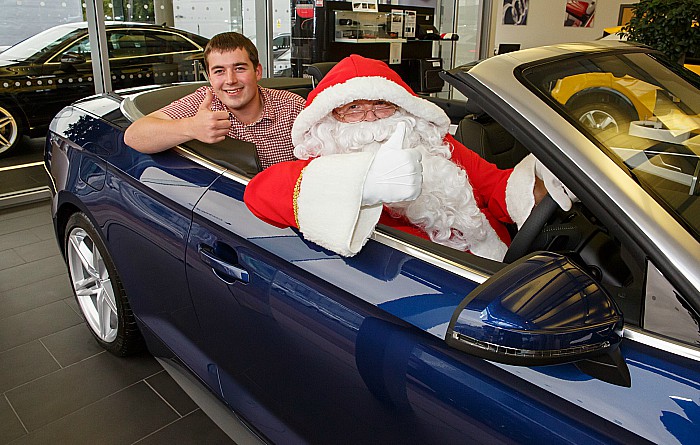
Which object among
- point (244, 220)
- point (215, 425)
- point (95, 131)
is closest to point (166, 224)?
point (244, 220)

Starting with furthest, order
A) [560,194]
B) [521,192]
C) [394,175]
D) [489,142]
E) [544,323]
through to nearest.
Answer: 1. [489,142]
2. [521,192]
3. [560,194]
4. [394,175]
5. [544,323]

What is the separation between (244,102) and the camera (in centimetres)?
213

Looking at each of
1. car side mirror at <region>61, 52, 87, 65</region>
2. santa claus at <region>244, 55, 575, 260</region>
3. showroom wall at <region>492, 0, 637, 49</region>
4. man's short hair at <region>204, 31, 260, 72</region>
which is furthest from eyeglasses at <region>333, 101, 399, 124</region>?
showroom wall at <region>492, 0, 637, 49</region>

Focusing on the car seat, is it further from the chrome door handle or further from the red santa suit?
the chrome door handle

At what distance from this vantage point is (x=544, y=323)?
0.78 meters

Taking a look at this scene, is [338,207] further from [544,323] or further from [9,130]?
[9,130]

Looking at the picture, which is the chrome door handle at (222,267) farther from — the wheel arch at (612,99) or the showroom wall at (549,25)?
the showroom wall at (549,25)

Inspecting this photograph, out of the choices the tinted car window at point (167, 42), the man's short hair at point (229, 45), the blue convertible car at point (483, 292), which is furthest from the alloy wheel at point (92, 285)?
the tinted car window at point (167, 42)

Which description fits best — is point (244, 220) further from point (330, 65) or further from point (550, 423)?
point (330, 65)

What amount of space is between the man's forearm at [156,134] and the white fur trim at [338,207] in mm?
636

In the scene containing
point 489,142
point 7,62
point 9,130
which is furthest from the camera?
point 9,130

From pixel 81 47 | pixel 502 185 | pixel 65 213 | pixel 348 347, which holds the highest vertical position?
pixel 81 47

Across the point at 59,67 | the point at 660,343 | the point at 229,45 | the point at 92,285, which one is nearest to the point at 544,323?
the point at 660,343

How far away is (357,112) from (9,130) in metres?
4.21
